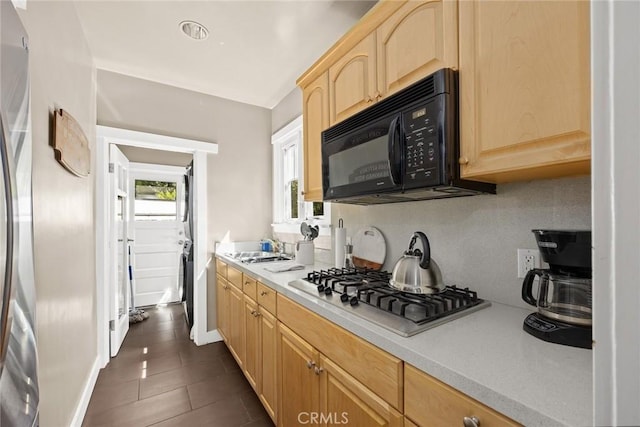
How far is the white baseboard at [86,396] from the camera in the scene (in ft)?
5.56

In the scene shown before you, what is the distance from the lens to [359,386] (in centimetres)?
98

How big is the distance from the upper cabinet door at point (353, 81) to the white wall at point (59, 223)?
1.41 metres

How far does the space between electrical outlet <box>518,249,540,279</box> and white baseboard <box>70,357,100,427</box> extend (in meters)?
2.51

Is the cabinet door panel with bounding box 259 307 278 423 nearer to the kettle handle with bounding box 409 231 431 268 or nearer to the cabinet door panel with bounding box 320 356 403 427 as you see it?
the cabinet door panel with bounding box 320 356 403 427

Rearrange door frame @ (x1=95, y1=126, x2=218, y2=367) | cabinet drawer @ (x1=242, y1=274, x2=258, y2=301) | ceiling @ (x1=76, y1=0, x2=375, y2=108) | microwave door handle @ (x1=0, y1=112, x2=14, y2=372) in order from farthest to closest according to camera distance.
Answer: door frame @ (x1=95, y1=126, x2=218, y2=367)
cabinet drawer @ (x1=242, y1=274, x2=258, y2=301)
ceiling @ (x1=76, y1=0, x2=375, y2=108)
microwave door handle @ (x1=0, y1=112, x2=14, y2=372)

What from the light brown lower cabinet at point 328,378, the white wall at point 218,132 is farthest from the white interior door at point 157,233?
the light brown lower cabinet at point 328,378

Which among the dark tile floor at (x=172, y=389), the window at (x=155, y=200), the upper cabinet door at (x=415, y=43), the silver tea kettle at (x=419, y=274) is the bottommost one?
the dark tile floor at (x=172, y=389)

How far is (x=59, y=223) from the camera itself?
1.49m

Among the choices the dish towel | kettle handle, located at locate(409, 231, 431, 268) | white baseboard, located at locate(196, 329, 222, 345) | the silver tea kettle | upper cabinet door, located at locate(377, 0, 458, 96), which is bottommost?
white baseboard, located at locate(196, 329, 222, 345)

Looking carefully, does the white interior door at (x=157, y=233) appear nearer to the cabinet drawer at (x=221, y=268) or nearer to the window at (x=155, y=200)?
the window at (x=155, y=200)

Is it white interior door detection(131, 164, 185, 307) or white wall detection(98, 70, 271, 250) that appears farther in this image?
white interior door detection(131, 164, 185, 307)

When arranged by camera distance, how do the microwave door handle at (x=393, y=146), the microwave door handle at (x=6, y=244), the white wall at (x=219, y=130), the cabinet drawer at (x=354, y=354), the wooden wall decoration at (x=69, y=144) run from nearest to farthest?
1. the microwave door handle at (x=6, y=244)
2. the cabinet drawer at (x=354, y=354)
3. the microwave door handle at (x=393, y=146)
4. the wooden wall decoration at (x=69, y=144)
5. the white wall at (x=219, y=130)

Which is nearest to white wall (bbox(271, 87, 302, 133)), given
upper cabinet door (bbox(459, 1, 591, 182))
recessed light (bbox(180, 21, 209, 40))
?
Answer: recessed light (bbox(180, 21, 209, 40))

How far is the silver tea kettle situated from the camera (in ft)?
3.75
